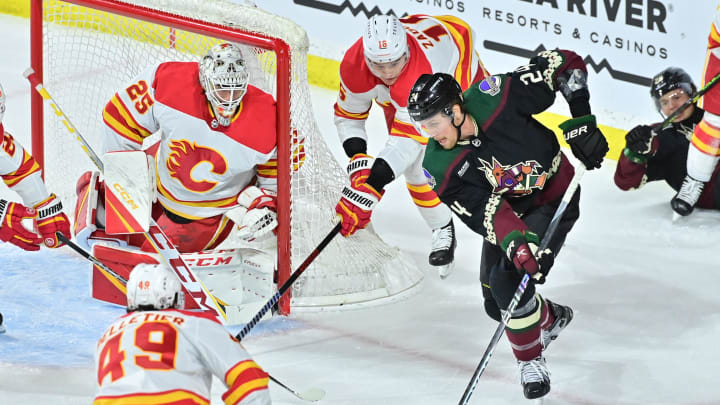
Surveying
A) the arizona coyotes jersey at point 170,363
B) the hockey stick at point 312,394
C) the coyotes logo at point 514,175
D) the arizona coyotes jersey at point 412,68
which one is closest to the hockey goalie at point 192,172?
the arizona coyotes jersey at point 412,68

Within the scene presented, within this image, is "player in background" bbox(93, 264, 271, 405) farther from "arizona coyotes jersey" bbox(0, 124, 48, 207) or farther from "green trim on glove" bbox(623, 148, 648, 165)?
"green trim on glove" bbox(623, 148, 648, 165)

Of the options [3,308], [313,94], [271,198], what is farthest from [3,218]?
[313,94]

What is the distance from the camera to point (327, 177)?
436 centimetres

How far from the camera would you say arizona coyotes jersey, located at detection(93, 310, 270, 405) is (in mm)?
2518

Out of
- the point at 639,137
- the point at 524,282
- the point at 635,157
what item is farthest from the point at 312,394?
the point at 635,157

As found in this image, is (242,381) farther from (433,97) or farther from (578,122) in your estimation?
(578,122)

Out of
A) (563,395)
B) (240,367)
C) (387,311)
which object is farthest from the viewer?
(387,311)

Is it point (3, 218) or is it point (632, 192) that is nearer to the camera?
point (3, 218)

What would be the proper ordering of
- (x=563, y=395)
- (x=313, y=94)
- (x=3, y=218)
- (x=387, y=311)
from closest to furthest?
(x=563, y=395)
(x=3, y=218)
(x=387, y=311)
(x=313, y=94)

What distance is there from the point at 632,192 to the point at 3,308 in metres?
2.73

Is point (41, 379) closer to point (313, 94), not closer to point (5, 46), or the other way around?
point (313, 94)

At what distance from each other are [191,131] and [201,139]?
0.04m

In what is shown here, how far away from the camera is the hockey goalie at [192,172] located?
156 inches

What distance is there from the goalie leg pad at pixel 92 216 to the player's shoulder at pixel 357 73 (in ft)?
3.15
